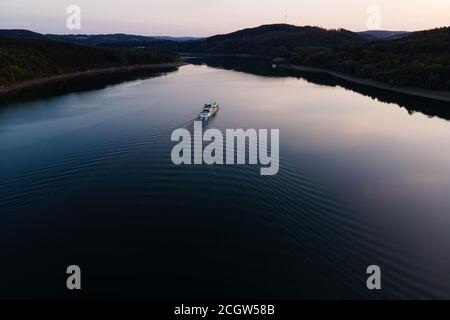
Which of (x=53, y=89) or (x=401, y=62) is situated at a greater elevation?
(x=401, y=62)

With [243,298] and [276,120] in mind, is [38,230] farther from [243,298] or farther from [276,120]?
[276,120]

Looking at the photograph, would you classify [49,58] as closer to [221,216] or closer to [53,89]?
[53,89]

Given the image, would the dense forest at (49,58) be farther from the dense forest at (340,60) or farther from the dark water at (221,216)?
the dark water at (221,216)

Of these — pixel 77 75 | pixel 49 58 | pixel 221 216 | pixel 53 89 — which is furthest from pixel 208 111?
pixel 49 58

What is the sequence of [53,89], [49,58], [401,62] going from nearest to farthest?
[53,89]
[401,62]
[49,58]

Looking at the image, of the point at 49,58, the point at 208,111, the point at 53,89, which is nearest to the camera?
the point at 208,111

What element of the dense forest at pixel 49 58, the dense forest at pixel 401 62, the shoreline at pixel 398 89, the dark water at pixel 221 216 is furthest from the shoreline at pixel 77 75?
the shoreline at pixel 398 89

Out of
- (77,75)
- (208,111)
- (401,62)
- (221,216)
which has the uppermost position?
(401,62)
